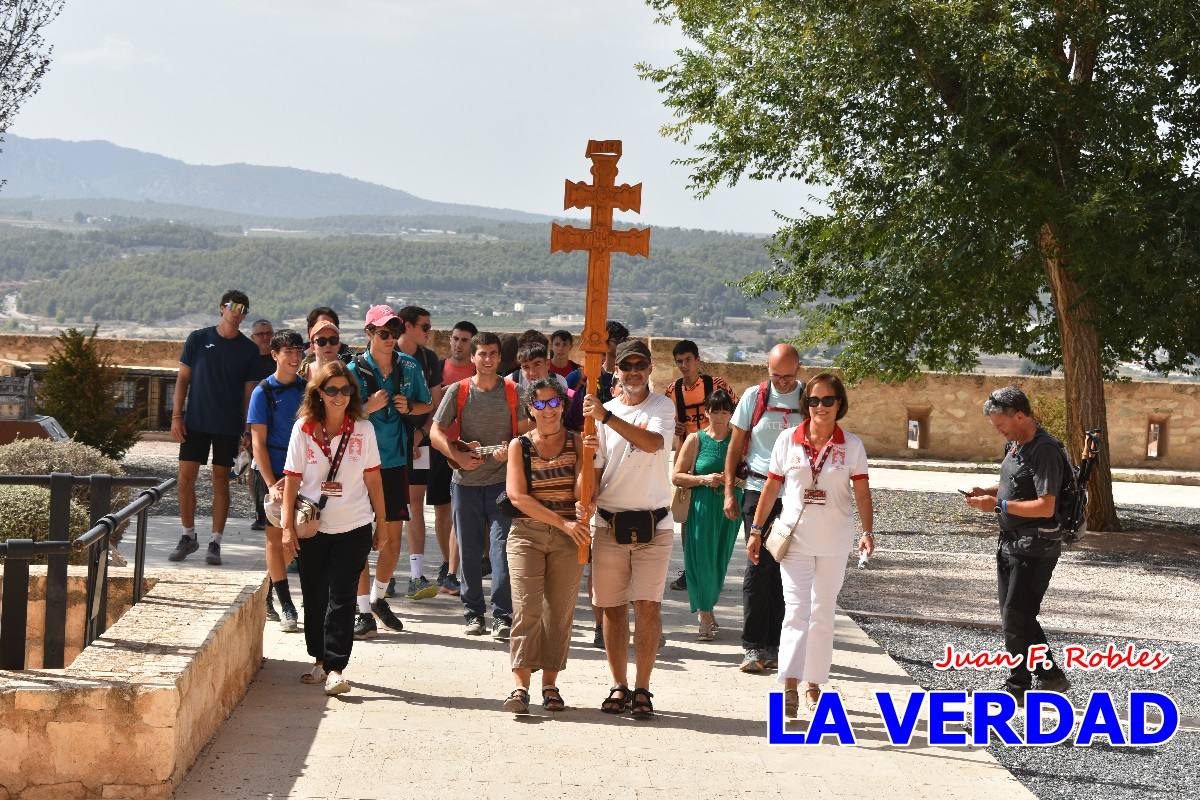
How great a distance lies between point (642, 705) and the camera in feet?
23.2

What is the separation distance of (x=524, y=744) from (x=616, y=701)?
753mm

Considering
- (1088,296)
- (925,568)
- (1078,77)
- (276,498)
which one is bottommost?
(925,568)

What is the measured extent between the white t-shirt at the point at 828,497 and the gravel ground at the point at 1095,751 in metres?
1.18

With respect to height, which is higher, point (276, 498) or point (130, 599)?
point (276, 498)

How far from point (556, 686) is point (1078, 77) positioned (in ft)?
33.8

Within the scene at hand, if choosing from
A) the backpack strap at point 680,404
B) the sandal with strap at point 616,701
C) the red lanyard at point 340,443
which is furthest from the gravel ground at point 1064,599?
the red lanyard at point 340,443

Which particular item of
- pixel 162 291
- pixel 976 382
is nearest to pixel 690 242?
pixel 162 291

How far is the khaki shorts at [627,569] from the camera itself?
23.9 ft

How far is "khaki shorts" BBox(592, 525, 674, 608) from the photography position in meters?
7.28

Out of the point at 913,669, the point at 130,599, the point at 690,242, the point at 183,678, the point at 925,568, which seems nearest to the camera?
the point at 183,678

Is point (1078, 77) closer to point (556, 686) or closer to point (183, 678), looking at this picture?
point (556, 686)

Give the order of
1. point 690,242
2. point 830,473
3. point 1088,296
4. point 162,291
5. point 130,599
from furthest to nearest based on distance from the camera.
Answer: point 690,242 → point 162,291 → point 1088,296 → point 130,599 → point 830,473

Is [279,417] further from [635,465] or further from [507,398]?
[635,465]

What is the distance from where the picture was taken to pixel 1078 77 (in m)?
15.3
